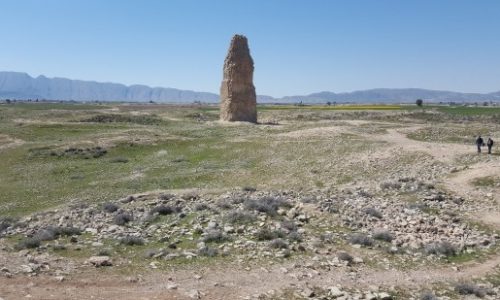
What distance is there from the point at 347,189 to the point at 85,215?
45.8ft

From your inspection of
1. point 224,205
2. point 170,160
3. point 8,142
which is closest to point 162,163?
point 170,160

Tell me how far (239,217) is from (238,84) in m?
43.8

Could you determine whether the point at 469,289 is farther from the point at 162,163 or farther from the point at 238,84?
the point at 238,84

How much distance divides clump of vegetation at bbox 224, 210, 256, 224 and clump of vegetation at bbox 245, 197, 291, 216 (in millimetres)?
938

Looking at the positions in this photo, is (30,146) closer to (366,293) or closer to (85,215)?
(85,215)

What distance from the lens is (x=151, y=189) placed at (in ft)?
94.3

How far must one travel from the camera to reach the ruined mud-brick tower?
61188 mm

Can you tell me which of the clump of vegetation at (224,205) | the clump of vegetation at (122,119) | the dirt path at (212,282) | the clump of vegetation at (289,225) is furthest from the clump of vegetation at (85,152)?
the dirt path at (212,282)

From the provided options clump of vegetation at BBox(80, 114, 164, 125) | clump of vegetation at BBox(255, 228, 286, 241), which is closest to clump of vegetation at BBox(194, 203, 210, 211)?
clump of vegetation at BBox(255, 228, 286, 241)

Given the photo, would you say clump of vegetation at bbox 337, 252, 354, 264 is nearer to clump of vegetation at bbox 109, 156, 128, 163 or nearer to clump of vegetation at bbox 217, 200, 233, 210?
clump of vegetation at bbox 217, 200, 233, 210

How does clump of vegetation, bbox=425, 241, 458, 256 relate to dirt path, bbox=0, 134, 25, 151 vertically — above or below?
below

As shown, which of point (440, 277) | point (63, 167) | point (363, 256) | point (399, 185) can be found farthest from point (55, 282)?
point (63, 167)

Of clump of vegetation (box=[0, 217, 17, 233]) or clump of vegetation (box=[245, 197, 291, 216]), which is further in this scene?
clump of vegetation (box=[0, 217, 17, 233])

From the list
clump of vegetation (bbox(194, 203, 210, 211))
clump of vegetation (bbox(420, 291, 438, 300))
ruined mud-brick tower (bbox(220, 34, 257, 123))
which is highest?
ruined mud-brick tower (bbox(220, 34, 257, 123))
